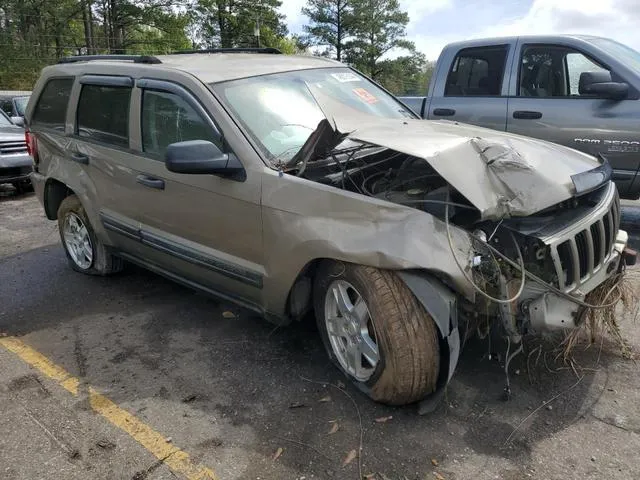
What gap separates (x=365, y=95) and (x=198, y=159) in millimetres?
1704

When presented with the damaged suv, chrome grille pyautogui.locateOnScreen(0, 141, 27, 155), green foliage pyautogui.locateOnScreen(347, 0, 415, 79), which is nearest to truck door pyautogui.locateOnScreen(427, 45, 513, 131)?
the damaged suv

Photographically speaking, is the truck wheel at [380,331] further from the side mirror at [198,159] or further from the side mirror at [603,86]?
the side mirror at [603,86]

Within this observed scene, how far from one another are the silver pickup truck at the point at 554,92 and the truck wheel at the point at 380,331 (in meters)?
3.67

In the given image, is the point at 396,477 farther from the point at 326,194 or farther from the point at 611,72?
the point at 611,72

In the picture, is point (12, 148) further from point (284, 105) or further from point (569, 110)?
point (569, 110)

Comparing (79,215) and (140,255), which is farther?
(79,215)

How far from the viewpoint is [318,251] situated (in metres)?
2.91

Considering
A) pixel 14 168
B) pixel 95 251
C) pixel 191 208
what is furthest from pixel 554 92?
pixel 14 168

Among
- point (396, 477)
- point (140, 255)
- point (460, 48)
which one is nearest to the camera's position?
point (396, 477)

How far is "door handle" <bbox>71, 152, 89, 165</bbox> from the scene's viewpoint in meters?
4.48

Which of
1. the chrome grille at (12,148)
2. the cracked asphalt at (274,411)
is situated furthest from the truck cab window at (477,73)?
the chrome grille at (12,148)

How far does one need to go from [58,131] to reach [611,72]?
5085 millimetres

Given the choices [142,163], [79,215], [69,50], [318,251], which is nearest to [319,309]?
[318,251]

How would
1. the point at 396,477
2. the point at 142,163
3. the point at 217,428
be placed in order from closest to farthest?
the point at 396,477 < the point at 217,428 < the point at 142,163
